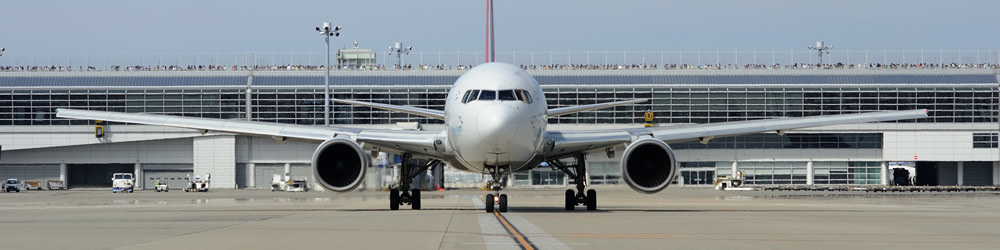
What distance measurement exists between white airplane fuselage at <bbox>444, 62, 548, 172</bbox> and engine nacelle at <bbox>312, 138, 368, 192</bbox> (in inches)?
92.2

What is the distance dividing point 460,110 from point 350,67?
220 ft

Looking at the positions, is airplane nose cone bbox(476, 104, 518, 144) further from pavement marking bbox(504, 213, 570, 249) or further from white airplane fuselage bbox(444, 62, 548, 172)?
pavement marking bbox(504, 213, 570, 249)

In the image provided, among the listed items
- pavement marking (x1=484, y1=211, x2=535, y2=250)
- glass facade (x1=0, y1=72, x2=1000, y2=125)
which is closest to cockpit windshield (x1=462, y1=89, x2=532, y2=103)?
pavement marking (x1=484, y1=211, x2=535, y2=250)

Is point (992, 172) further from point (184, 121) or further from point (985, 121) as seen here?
point (184, 121)

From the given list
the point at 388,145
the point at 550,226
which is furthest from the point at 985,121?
the point at 550,226

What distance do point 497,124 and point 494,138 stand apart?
0.41 m

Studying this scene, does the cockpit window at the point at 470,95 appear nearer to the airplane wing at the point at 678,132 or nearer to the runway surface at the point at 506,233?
the runway surface at the point at 506,233

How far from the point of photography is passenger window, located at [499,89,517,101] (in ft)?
87.0

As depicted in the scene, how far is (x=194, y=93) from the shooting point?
8850 cm

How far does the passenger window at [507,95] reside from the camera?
26531 mm

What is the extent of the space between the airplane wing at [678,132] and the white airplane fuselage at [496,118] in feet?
5.71

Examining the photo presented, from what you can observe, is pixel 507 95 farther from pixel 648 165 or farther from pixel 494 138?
pixel 648 165

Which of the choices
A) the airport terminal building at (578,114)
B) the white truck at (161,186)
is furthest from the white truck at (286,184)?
the white truck at (161,186)

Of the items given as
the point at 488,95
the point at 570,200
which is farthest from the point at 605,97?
the point at 488,95
